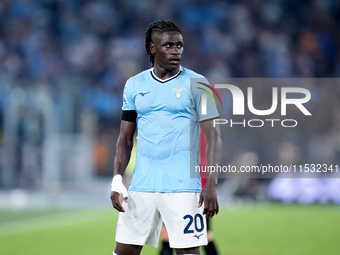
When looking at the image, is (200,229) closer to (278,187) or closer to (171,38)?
(171,38)

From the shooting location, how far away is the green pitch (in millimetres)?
7895

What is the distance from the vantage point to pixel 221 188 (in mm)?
14938

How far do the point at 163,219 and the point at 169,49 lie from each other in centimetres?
107

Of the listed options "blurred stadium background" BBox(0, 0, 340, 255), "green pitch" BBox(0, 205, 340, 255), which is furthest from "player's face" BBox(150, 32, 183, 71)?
"blurred stadium background" BBox(0, 0, 340, 255)

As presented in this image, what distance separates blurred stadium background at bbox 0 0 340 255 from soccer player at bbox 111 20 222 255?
366cm

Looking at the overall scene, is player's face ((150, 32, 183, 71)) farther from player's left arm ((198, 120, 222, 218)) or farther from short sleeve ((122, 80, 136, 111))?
player's left arm ((198, 120, 222, 218))

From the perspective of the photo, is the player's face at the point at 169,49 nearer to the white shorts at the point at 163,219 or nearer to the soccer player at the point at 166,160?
the soccer player at the point at 166,160

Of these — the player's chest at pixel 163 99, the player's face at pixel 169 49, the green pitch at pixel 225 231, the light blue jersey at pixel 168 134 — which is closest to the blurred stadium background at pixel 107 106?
the green pitch at pixel 225 231

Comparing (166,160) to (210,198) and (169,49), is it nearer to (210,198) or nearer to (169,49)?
(210,198)

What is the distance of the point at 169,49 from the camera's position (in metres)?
4.16

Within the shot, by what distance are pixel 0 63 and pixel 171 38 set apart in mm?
14377

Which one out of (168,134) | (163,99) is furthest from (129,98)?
(168,134)

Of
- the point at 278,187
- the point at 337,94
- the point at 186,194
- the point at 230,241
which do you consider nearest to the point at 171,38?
the point at 186,194

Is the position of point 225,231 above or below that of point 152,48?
below
